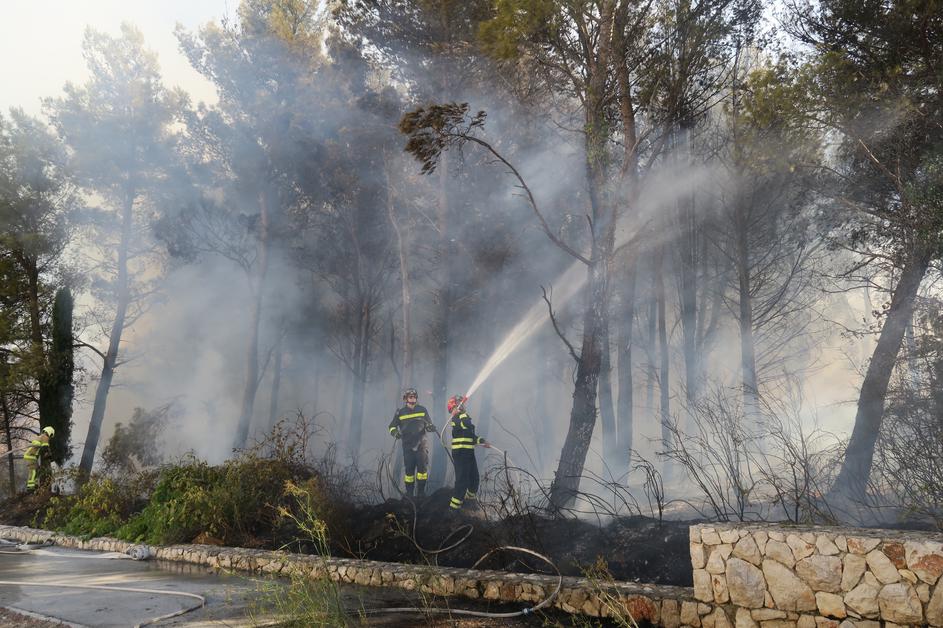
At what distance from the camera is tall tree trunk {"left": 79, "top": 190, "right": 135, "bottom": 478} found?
19.5 metres

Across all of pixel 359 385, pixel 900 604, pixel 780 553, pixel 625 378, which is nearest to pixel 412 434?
pixel 780 553

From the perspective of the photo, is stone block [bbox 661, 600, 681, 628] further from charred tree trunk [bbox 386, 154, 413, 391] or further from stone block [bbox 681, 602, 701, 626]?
charred tree trunk [bbox 386, 154, 413, 391]

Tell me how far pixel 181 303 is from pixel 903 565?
30334 mm

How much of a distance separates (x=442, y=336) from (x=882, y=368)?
10196 mm

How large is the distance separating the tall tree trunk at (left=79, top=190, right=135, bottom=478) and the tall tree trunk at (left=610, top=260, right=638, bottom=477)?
14.0 metres

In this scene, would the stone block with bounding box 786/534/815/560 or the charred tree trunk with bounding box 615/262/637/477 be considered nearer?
the stone block with bounding box 786/534/815/560

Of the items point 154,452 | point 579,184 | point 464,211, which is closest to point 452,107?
point 464,211

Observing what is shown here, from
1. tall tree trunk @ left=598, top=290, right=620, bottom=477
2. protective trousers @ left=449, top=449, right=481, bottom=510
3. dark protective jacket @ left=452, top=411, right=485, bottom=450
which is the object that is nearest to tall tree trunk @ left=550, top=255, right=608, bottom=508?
protective trousers @ left=449, top=449, right=481, bottom=510

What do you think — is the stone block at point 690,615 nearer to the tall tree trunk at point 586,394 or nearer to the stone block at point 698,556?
the stone block at point 698,556

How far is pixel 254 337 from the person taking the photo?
22172mm

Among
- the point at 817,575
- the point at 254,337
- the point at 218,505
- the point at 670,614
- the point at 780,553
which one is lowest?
the point at 670,614

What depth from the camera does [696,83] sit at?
12047 millimetres

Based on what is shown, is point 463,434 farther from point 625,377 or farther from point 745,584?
point 625,377

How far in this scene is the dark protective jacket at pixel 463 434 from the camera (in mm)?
10688
